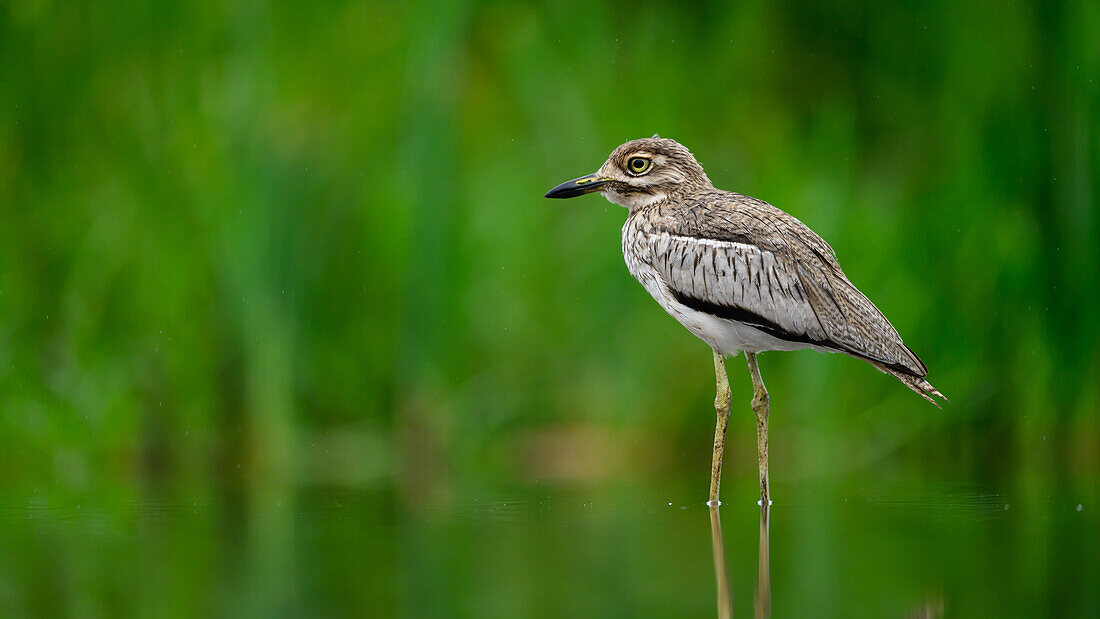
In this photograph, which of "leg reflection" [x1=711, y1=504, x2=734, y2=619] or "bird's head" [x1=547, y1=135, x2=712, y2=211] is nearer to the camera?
"leg reflection" [x1=711, y1=504, x2=734, y2=619]

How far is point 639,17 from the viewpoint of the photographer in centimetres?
862

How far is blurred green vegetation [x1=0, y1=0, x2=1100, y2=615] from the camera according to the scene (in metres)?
7.83

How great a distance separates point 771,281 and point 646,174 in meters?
1.15

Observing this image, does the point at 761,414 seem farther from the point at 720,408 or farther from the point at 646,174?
the point at 646,174

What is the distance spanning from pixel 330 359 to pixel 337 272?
1.90 feet

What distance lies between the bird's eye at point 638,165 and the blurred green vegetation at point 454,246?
1.27m

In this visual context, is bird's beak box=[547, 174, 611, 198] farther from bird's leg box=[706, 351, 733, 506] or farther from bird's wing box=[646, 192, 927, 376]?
bird's leg box=[706, 351, 733, 506]

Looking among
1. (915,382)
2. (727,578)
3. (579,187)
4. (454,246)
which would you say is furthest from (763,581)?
(454,246)

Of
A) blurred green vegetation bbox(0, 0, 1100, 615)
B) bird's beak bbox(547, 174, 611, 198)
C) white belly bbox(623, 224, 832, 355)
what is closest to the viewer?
white belly bbox(623, 224, 832, 355)

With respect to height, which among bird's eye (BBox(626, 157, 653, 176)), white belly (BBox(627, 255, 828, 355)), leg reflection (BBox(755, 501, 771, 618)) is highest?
bird's eye (BBox(626, 157, 653, 176))

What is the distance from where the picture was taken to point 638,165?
6746 millimetres

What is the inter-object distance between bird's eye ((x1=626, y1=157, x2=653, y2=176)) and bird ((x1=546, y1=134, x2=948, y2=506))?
0.22m

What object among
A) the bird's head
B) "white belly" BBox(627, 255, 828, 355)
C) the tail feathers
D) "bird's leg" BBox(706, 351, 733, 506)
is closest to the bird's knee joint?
"bird's leg" BBox(706, 351, 733, 506)

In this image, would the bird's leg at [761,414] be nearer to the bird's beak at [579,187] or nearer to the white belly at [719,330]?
the white belly at [719,330]
